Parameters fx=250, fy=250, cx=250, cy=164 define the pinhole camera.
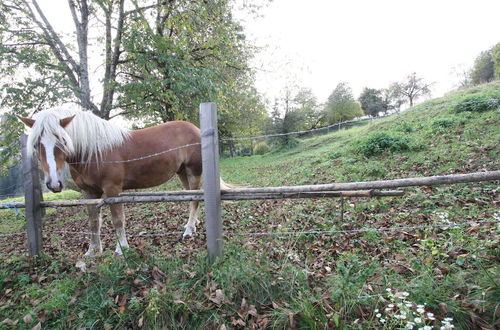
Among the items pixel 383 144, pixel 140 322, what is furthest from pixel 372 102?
pixel 140 322

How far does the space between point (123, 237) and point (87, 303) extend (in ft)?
4.40

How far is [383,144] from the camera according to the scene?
7.46 meters

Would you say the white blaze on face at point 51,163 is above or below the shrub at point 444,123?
below

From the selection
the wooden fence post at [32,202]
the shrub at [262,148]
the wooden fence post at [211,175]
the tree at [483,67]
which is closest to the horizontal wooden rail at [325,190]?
the wooden fence post at [211,175]

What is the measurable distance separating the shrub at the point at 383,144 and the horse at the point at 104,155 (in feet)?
18.3

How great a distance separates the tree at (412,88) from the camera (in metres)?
41.1

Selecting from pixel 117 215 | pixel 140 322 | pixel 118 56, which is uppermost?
pixel 118 56

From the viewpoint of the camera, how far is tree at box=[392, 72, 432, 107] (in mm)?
41125

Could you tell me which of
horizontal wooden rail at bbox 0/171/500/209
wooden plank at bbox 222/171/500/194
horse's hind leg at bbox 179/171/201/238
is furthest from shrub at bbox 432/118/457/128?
horse's hind leg at bbox 179/171/201/238

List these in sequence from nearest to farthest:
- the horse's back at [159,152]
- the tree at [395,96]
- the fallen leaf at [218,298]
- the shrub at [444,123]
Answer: the fallen leaf at [218,298]
the horse's back at [159,152]
the shrub at [444,123]
the tree at [395,96]

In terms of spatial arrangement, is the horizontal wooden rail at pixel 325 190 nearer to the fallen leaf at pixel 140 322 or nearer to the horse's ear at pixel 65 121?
the horse's ear at pixel 65 121

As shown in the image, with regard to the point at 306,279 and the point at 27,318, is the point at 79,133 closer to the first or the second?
the point at 27,318

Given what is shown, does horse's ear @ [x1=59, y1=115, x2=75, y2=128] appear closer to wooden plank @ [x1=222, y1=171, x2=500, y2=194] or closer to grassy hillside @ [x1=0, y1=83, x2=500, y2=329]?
grassy hillside @ [x1=0, y1=83, x2=500, y2=329]

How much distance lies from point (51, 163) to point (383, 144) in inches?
307
